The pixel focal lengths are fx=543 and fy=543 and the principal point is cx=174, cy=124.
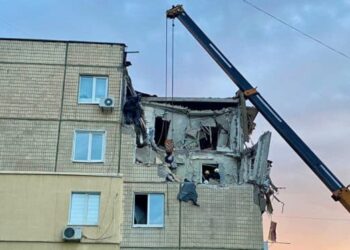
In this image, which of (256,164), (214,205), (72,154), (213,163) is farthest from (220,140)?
(72,154)

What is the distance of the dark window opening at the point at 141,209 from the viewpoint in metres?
19.8

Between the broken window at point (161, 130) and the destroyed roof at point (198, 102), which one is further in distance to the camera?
the destroyed roof at point (198, 102)

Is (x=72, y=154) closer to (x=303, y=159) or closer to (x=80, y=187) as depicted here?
(x=80, y=187)

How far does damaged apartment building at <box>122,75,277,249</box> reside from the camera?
19.4m

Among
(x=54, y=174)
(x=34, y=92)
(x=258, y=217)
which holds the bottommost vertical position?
(x=258, y=217)

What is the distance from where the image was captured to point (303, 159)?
22.0 metres

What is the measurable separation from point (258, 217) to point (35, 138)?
8.77 metres

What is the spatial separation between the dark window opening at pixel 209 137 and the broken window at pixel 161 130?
1616mm

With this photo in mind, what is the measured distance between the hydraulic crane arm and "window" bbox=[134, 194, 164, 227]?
623cm

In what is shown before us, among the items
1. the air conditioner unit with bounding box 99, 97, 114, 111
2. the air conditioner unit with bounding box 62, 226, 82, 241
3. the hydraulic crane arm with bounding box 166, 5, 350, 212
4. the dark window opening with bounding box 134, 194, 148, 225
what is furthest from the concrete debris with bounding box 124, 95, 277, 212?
the air conditioner unit with bounding box 62, 226, 82, 241

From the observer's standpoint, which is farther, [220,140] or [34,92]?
[220,140]

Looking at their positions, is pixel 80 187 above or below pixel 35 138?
below

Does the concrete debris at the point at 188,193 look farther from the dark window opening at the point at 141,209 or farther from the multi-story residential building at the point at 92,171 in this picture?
the dark window opening at the point at 141,209

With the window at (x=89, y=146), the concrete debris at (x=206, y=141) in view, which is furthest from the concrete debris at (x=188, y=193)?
the window at (x=89, y=146)
